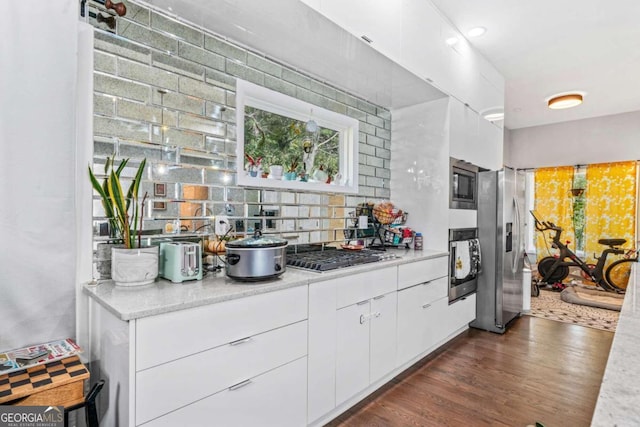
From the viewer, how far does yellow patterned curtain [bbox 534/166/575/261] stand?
597cm

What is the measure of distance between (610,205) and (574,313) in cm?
252

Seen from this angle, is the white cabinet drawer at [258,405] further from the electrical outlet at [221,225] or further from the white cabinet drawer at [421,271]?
the white cabinet drawer at [421,271]

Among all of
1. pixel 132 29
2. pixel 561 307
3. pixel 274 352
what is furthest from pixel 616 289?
pixel 132 29

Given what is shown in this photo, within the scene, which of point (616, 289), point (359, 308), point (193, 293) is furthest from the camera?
point (616, 289)

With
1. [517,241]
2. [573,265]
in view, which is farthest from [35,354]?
[573,265]

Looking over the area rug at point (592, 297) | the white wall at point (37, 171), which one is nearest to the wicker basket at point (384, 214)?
the white wall at point (37, 171)

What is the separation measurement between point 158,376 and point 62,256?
0.69 m

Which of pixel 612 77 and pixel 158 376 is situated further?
pixel 612 77

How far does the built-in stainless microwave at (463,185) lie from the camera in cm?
318

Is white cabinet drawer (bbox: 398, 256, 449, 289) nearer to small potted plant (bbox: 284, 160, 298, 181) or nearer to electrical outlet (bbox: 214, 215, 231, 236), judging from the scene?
small potted plant (bbox: 284, 160, 298, 181)

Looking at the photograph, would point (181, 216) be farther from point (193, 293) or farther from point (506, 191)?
point (506, 191)

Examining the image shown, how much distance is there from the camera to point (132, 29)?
1712mm

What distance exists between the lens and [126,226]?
158 centimetres

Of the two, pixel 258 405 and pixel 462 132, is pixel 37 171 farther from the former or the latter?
pixel 462 132
